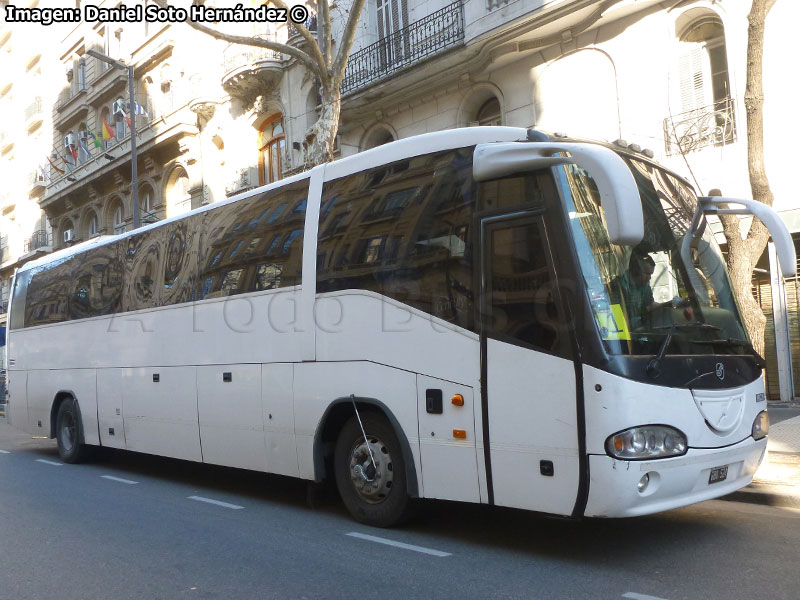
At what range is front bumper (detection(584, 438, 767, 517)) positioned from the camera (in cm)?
511

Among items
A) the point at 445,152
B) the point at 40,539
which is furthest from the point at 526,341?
the point at 40,539

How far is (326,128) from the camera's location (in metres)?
13.2

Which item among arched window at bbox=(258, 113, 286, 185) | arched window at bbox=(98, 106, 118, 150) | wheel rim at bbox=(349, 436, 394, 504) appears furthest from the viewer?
arched window at bbox=(98, 106, 118, 150)

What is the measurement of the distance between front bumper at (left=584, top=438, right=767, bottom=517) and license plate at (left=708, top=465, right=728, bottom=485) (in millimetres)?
30

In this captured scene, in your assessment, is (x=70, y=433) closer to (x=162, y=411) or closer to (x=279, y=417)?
(x=162, y=411)

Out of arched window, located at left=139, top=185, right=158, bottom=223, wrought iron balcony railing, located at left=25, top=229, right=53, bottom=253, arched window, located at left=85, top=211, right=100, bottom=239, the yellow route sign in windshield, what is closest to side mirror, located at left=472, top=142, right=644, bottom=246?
the yellow route sign in windshield

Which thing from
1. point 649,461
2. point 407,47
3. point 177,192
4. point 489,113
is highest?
point 407,47

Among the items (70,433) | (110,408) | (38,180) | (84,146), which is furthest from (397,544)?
(38,180)

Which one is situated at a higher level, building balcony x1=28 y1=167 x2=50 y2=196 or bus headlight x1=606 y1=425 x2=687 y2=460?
building balcony x1=28 y1=167 x2=50 y2=196

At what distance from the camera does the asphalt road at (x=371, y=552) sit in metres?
5.07

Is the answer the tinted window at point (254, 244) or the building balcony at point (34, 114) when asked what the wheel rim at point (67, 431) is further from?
the building balcony at point (34, 114)

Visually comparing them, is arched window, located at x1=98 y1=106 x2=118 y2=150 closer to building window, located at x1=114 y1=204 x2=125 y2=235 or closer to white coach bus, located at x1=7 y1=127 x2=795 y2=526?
building window, located at x1=114 y1=204 x2=125 y2=235

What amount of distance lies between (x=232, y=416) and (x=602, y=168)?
508 cm

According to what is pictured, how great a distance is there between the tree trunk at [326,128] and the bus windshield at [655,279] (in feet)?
25.0
